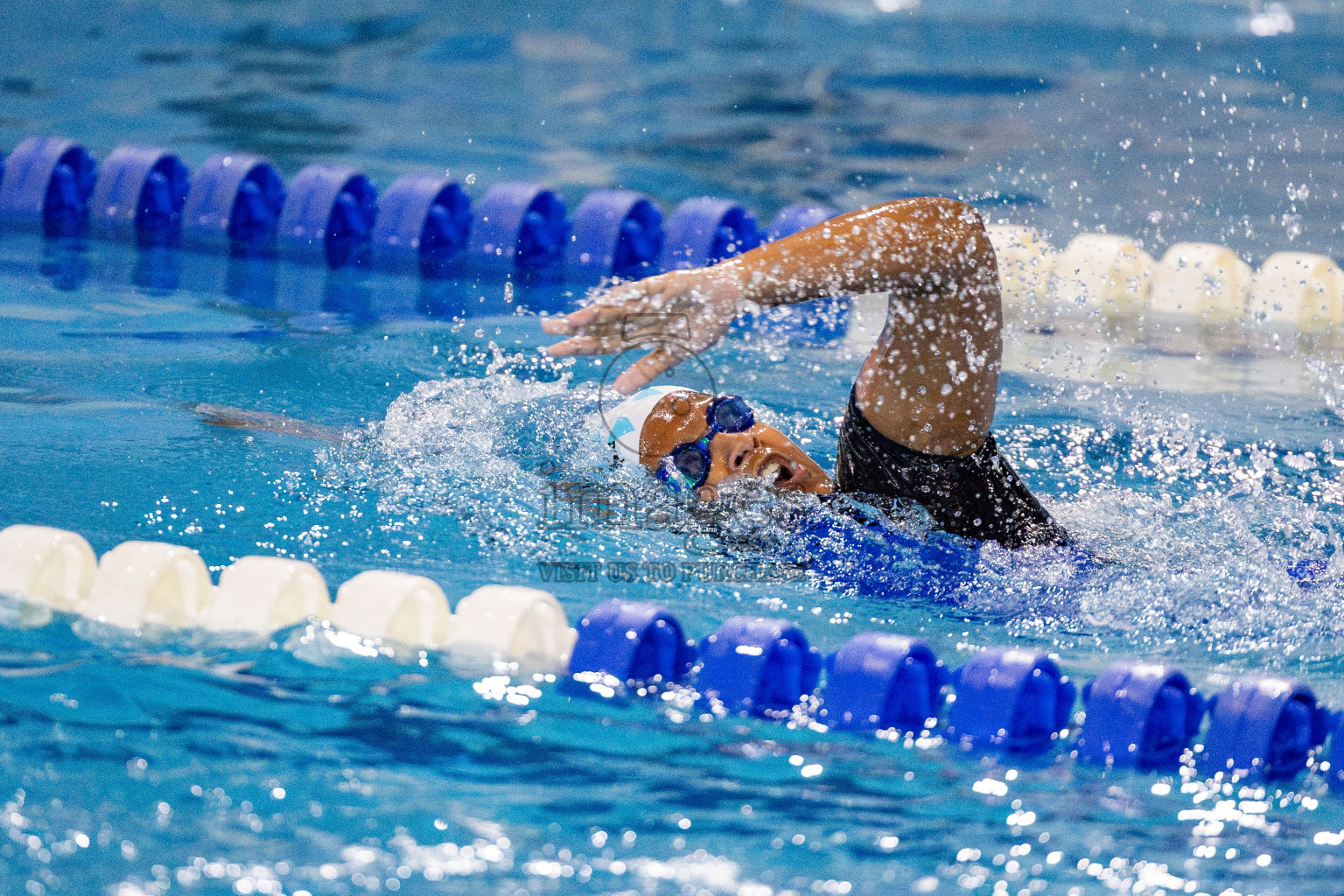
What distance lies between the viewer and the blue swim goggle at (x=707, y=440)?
259 cm

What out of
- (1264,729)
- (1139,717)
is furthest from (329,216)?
(1264,729)

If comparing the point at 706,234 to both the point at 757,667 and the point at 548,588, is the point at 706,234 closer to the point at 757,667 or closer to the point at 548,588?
the point at 548,588

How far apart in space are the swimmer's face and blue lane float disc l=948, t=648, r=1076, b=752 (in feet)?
2.22

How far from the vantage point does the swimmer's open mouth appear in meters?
2.61

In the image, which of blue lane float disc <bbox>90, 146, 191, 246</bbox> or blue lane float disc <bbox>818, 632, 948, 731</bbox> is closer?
blue lane float disc <bbox>818, 632, 948, 731</bbox>

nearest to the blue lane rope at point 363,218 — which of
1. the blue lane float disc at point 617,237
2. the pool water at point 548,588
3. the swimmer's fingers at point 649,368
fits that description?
the blue lane float disc at point 617,237

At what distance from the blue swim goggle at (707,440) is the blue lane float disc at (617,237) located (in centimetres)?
263

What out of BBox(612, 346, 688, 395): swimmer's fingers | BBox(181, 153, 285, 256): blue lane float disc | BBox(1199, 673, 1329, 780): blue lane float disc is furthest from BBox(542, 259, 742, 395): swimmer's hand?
BBox(181, 153, 285, 256): blue lane float disc

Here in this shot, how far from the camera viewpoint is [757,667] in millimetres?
2025

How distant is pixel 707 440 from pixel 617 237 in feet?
9.10

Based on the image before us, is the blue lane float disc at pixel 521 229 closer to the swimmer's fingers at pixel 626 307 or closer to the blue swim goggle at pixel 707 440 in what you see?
the blue swim goggle at pixel 707 440

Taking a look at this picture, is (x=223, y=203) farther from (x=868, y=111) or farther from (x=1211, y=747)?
(x=1211, y=747)

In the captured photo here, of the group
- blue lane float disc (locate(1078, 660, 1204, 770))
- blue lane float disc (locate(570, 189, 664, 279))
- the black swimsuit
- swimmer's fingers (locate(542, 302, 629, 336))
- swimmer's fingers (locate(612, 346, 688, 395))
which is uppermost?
blue lane float disc (locate(570, 189, 664, 279))

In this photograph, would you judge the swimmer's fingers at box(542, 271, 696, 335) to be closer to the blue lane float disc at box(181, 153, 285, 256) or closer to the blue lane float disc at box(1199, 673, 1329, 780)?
the blue lane float disc at box(1199, 673, 1329, 780)
